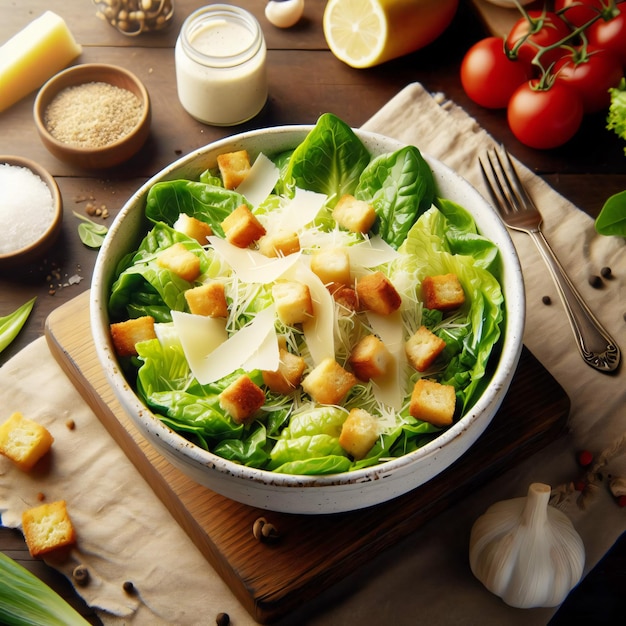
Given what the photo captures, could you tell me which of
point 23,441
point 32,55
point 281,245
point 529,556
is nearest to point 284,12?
point 32,55

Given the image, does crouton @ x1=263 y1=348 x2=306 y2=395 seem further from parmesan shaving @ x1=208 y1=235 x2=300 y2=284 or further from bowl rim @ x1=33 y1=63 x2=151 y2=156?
bowl rim @ x1=33 y1=63 x2=151 y2=156

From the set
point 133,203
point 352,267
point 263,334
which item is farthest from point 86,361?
point 352,267

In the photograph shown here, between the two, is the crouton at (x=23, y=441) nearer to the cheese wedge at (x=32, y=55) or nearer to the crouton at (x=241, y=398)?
the crouton at (x=241, y=398)

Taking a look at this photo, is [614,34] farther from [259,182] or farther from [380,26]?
[259,182]

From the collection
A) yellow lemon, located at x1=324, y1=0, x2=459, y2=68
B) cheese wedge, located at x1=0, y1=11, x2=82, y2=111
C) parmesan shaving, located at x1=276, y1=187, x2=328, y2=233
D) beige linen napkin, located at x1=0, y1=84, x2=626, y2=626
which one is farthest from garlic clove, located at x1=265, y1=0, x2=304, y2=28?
beige linen napkin, located at x1=0, y1=84, x2=626, y2=626

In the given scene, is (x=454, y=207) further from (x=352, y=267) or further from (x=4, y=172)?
(x=4, y=172)

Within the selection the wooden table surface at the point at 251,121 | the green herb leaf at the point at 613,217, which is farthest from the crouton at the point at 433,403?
the wooden table surface at the point at 251,121
